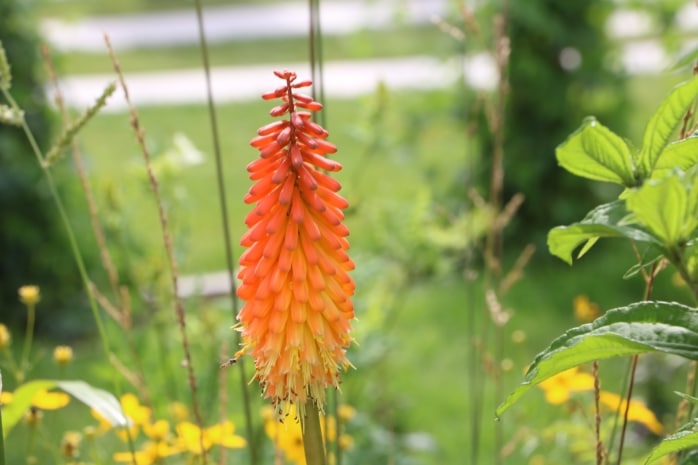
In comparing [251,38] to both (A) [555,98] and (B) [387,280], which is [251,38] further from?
(B) [387,280]

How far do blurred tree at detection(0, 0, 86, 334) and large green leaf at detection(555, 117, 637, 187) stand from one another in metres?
4.53

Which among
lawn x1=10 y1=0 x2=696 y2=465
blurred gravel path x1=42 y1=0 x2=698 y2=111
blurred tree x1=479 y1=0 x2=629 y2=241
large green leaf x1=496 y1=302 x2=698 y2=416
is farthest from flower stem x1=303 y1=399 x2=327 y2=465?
blurred gravel path x1=42 y1=0 x2=698 y2=111

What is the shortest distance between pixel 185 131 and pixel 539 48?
164 inches

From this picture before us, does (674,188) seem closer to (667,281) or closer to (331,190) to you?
(331,190)

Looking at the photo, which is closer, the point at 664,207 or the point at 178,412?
the point at 664,207

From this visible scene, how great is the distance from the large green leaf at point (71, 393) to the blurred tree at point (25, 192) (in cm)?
400

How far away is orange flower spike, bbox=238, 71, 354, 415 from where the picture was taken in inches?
49.1

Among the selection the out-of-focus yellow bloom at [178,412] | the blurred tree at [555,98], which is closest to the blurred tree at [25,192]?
the blurred tree at [555,98]

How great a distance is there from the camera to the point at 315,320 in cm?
129

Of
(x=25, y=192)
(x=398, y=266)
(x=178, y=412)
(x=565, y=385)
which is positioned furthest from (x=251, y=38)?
(x=565, y=385)

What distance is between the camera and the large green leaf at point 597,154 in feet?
3.70

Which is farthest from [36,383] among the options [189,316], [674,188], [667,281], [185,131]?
[185,131]

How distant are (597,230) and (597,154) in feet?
0.36

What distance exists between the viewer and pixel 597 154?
1.14 meters
